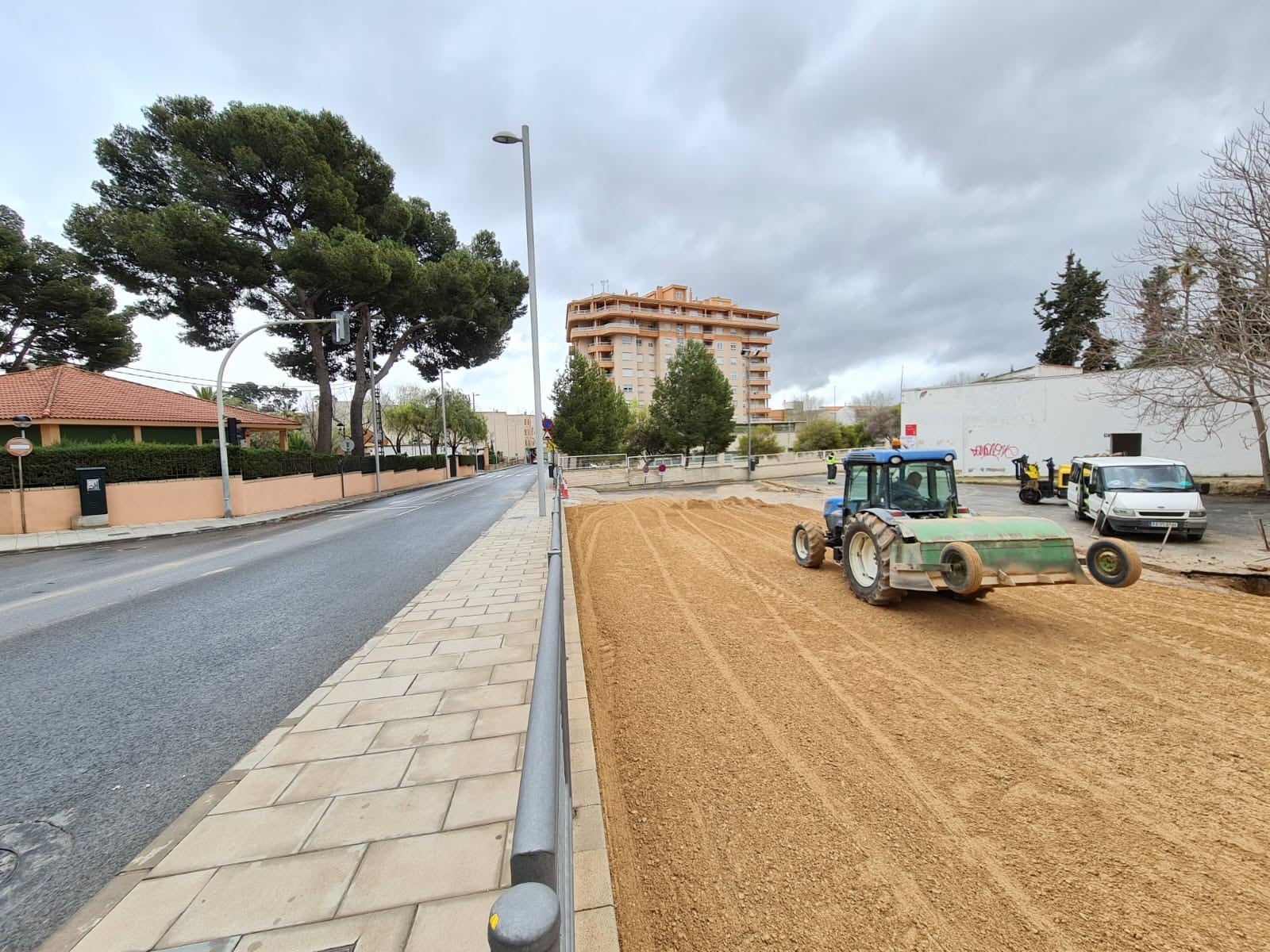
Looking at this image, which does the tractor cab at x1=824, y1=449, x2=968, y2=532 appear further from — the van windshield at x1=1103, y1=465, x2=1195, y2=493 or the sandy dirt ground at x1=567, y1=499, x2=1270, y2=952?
the van windshield at x1=1103, y1=465, x2=1195, y2=493

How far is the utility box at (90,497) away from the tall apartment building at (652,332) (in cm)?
5835

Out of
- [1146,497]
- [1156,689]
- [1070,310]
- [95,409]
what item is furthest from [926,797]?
[1070,310]

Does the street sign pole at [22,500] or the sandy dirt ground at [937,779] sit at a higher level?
the street sign pole at [22,500]

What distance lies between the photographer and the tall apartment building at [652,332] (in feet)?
243

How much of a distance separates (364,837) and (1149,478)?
51.1 ft

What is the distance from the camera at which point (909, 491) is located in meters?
7.08

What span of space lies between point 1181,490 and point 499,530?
1458cm

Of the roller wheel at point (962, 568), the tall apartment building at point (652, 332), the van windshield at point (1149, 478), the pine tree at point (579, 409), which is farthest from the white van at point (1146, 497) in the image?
the tall apartment building at point (652, 332)

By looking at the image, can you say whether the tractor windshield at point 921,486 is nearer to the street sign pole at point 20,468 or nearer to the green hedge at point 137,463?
the street sign pole at point 20,468

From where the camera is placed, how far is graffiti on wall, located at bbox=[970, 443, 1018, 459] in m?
28.1

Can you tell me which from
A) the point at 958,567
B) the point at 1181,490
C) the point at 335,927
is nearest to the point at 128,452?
the point at 335,927

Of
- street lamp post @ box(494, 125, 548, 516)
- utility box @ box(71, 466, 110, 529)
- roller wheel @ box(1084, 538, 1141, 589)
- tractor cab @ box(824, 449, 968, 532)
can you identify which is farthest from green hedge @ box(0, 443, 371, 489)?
roller wheel @ box(1084, 538, 1141, 589)

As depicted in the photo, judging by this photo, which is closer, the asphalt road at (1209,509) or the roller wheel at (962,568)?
the roller wheel at (962,568)

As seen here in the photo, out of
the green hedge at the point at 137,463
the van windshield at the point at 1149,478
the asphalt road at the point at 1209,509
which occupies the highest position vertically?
the green hedge at the point at 137,463
